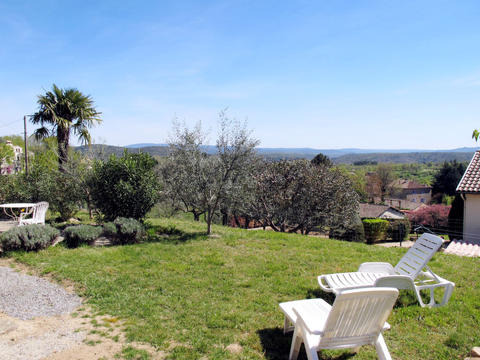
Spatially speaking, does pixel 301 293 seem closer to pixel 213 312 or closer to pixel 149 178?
pixel 213 312

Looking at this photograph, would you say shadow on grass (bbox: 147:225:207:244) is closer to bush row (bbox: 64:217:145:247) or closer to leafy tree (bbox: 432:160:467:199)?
bush row (bbox: 64:217:145:247)

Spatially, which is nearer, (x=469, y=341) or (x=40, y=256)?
(x=469, y=341)

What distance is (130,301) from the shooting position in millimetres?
4672

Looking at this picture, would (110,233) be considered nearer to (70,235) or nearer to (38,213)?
(70,235)

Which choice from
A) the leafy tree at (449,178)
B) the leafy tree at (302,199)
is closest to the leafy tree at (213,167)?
the leafy tree at (302,199)

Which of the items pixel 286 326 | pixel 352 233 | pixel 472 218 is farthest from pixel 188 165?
pixel 352 233

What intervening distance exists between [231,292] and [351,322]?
254 centimetres

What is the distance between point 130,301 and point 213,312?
1.25 meters

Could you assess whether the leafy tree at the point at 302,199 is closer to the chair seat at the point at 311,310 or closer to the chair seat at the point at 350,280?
the chair seat at the point at 350,280

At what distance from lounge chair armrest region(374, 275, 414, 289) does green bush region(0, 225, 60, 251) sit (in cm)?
671

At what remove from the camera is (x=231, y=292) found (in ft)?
16.7

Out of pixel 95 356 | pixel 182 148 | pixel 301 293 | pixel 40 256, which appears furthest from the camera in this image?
pixel 182 148

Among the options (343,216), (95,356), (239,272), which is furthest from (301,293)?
(343,216)

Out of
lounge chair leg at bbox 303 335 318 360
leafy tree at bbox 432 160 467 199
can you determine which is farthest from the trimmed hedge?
leafy tree at bbox 432 160 467 199
